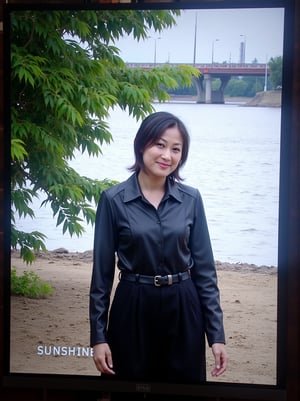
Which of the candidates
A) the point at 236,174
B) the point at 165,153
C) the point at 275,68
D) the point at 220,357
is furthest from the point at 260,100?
the point at 220,357

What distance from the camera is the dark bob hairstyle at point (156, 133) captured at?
2652mm

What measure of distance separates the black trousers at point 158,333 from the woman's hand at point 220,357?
0.14 feet

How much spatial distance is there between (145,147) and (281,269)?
65 cm

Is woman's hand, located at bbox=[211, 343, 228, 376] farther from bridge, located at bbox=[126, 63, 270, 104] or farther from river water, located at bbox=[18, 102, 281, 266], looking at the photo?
bridge, located at bbox=[126, 63, 270, 104]

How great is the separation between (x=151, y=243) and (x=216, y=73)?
2.15 feet

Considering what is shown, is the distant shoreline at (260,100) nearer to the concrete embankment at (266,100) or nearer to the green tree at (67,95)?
the concrete embankment at (266,100)

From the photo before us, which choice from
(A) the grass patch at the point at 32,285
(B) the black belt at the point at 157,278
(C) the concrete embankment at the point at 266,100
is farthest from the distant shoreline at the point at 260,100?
(A) the grass patch at the point at 32,285

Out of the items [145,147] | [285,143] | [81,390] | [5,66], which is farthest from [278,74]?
[81,390]

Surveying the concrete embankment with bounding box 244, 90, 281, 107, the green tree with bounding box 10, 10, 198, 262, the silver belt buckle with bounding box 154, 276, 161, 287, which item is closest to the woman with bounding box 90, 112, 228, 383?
the silver belt buckle with bounding box 154, 276, 161, 287

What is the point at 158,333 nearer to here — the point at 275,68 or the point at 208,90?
the point at 208,90

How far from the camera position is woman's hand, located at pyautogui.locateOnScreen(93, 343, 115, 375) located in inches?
106

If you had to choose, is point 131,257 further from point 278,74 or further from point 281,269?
point 278,74

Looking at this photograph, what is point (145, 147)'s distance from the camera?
2.65 metres

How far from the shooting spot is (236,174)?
8.74 feet
